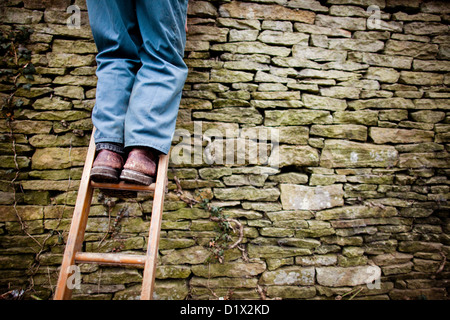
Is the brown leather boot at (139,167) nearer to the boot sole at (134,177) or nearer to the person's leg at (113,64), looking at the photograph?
the boot sole at (134,177)

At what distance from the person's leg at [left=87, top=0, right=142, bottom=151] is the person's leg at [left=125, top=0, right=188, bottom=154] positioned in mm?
75

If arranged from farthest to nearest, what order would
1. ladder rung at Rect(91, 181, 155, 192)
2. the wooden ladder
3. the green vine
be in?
1. the green vine
2. ladder rung at Rect(91, 181, 155, 192)
3. the wooden ladder

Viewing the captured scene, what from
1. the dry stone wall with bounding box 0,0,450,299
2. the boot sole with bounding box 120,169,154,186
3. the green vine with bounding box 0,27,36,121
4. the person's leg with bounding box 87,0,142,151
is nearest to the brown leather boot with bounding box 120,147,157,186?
the boot sole with bounding box 120,169,154,186

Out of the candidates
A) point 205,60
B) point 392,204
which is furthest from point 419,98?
point 205,60

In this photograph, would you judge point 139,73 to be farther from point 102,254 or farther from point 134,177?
point 102,254

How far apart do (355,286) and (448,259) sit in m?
0.95

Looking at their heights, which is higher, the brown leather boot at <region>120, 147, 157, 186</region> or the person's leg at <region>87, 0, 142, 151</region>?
the person's leg at <region>87, 0, 142, 151</region>

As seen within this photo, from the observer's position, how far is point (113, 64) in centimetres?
117

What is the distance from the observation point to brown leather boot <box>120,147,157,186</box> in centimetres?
101

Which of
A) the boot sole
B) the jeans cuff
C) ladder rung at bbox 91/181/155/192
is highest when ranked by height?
the jeans cuff

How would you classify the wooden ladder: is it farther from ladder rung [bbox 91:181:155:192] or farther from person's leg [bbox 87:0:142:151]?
person's leg [bbox 87:0:142:151]

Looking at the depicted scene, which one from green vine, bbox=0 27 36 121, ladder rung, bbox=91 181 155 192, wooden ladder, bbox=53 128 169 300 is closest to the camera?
wooden ladder, bbox=53 128 169 300

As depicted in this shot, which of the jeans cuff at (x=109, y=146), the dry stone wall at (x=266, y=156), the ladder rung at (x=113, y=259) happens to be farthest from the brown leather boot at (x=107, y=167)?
the dry stone wall at (x=266, y=156)

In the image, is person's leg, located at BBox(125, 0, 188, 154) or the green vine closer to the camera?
person's leg, located at BBox(125, 0, 188, 154)
